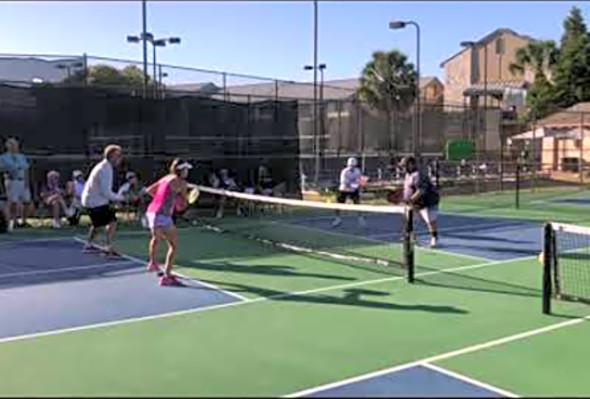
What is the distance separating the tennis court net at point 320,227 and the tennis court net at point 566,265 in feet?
5.88

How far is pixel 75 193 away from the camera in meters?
16.5

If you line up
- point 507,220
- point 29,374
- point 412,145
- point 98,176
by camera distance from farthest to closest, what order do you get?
point 412,145, point 507,220, point 98,176, point 29,374

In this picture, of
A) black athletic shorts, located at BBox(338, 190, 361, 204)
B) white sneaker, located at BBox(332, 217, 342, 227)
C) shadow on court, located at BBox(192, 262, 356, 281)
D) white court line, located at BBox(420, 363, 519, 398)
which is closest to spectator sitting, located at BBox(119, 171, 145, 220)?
white sneaker, located at BBox(332, 217, 342, 227)

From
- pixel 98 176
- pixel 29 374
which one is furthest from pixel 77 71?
pixel 29 374

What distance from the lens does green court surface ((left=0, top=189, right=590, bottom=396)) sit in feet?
20.4

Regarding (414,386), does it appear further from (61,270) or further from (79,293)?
(61,270)

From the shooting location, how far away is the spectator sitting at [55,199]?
1647 centimetres

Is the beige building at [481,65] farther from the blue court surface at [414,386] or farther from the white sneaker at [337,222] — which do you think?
the blue court surface at [414,386]

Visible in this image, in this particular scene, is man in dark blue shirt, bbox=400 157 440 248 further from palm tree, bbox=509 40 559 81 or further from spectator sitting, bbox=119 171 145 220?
palm tree, bbox=509 40 559 81

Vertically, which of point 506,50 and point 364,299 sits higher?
point 506,50

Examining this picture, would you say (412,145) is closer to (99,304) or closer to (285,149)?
(285,149)

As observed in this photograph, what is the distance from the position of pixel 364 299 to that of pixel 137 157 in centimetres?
1075

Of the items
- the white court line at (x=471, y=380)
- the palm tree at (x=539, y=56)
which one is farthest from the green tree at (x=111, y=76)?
the palm tree at (x=539, y=56)

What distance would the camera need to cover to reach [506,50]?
7581 centimetres
